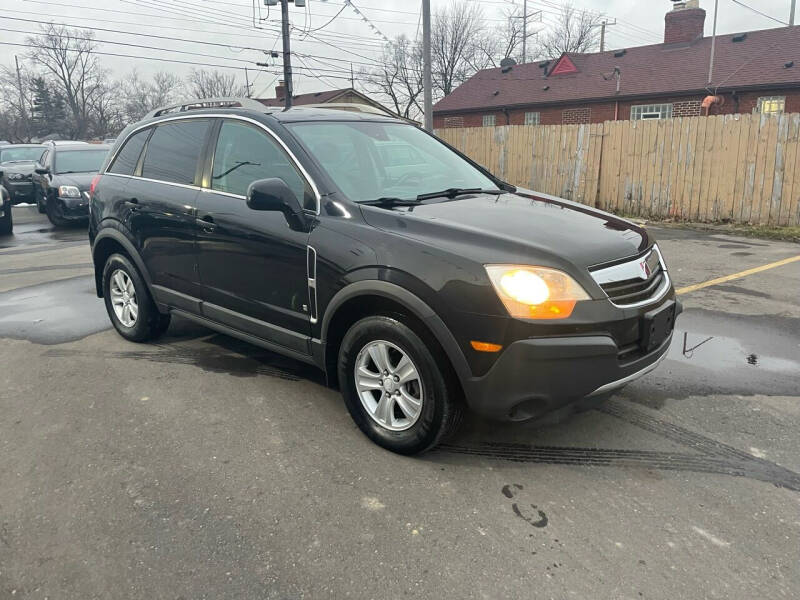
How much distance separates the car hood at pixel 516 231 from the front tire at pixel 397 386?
0.49 m

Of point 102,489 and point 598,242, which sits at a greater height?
point 598,242

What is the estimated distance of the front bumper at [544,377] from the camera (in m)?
2.78

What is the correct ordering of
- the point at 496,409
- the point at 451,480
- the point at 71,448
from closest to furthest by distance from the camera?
the point at 496,409, the point at 451,480, the point at 71,448

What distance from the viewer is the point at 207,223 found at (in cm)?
415

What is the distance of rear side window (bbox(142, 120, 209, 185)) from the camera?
443 centimetres

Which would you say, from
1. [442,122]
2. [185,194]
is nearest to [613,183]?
[185,194]

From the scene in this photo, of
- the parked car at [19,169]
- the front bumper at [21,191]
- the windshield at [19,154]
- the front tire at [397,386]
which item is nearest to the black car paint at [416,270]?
the front tire at [397,386]

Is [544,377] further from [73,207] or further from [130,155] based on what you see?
[73,207]

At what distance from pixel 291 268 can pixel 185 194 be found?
1.27 m

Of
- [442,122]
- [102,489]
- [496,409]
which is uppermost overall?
[442,122]

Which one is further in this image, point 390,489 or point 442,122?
point 442,122

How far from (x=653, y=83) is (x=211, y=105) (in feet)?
87.4

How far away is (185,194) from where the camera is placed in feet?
14.3

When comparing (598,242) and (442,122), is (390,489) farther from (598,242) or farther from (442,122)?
(442,122)
